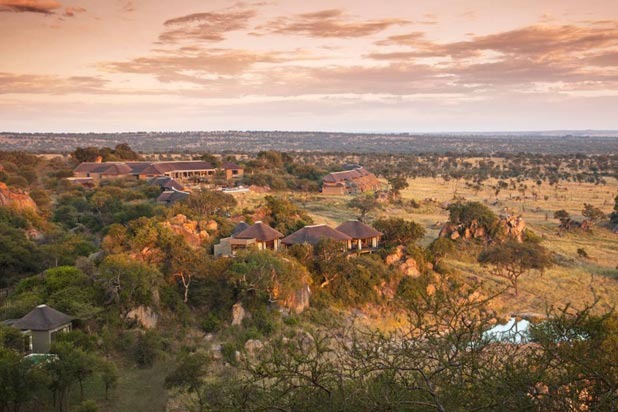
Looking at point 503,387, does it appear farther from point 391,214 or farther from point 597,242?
point 391,214

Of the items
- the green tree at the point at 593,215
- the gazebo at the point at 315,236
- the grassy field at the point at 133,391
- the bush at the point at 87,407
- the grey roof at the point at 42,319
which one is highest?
the gazebo at the point at 315,236

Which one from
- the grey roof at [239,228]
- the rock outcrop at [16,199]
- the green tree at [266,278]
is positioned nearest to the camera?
the green tree at [266,278]

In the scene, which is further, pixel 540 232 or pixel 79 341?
pixel 540 232

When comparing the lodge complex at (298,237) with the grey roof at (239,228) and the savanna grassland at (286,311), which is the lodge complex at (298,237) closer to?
the grey roof at (239,228)

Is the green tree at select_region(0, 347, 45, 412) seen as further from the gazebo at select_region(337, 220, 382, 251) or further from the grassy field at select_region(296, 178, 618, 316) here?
the gazebo at select_region(337, 220, 382, 251)

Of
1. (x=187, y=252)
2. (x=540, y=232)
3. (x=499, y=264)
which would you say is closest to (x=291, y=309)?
(x=187, y=252)

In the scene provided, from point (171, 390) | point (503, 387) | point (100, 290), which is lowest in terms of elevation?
point (171, 390)

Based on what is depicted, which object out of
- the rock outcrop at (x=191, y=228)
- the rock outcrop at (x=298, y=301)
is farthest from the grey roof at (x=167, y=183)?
the rock outcrop at (x=298, y=301)

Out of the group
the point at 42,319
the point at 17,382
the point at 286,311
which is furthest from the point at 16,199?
the point at 17,382
